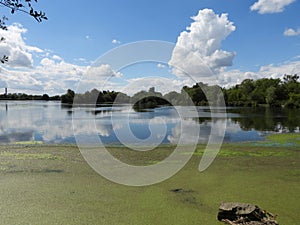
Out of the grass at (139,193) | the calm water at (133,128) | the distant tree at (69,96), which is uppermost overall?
the distant tree at (69,96)

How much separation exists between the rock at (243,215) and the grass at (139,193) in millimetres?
185

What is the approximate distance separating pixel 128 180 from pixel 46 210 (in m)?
1.84

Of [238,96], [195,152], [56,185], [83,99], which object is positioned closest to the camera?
[56,185]

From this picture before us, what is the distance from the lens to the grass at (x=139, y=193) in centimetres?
373

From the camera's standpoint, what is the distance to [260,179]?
5.46 metres

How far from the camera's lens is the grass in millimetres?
3727

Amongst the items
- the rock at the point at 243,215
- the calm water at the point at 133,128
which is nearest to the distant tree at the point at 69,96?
the calm water at the point at 133,128

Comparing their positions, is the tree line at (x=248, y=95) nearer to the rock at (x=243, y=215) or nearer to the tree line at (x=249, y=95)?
the tree line at (x=249, y=95)

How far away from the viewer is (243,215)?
11.0ft

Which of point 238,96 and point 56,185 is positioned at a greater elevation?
point 238,96

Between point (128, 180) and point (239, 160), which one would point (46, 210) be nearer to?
point (128, 180)

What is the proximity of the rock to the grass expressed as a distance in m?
0.19

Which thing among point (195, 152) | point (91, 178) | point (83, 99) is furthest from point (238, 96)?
point (91, 178)

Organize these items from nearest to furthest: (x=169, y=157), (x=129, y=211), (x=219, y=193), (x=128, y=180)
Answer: (x=129, y=211)
(x=219, y=193)
(x=128, y=180)
(x=169, y=157)
